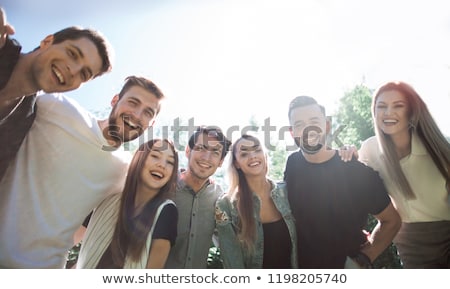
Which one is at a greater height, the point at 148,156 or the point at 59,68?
the point at 59,68

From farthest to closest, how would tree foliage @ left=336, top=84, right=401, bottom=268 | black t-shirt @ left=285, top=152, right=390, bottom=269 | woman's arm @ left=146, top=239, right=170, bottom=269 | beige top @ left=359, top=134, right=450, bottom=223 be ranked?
tree foliage @ left=336, top=84, right=401, bottom=268 < beige top @ left=359, top=134, right=450, bottom=223 < black t-shirt @ left=285, top=152, right=390, bottom=269 < woman's arm @ left=146, top=239, right=170, bottom=269

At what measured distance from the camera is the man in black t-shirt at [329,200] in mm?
2111

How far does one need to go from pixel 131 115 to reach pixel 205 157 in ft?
1.62

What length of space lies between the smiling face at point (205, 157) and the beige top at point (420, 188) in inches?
36.9

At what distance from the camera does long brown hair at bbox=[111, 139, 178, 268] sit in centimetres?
204

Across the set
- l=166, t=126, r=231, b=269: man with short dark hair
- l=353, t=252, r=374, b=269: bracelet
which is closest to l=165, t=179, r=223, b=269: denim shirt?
l=166, t=126, r=231, b=269: man with short dark hair

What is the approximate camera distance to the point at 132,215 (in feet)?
6.89

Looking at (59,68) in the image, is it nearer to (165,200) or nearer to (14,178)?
(14,178)

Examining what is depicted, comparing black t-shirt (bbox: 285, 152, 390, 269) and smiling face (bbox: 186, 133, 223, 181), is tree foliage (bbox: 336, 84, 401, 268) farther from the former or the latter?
smiling face (bbox: 186, 133, 223, 181)

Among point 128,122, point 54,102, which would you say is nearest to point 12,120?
point 54,102

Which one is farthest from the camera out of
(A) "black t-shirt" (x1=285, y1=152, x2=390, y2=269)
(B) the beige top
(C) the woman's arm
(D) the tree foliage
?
(D) the tree foliage
